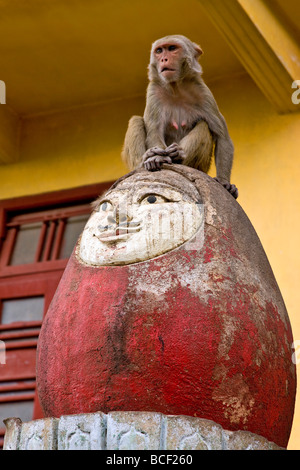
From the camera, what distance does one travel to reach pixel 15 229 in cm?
759

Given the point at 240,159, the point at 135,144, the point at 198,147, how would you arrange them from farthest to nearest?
the point at 240,159, the point at 135,144, the point at 198,147

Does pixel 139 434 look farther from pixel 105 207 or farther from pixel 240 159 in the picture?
pixel 240 159

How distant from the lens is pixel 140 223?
3639 mm

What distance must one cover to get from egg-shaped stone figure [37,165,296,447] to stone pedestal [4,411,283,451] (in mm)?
174

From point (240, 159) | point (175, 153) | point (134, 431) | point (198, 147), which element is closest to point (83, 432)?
point (134, 431)

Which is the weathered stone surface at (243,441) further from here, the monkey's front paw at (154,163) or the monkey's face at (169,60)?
the monkey's face at (169,60)

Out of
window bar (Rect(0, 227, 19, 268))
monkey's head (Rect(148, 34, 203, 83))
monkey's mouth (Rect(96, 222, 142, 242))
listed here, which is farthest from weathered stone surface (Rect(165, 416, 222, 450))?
window bar (Rect(0, 227, 19, 268))

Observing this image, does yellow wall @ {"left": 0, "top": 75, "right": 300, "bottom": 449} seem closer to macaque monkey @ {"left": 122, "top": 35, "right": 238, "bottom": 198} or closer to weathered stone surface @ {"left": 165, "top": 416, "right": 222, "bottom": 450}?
macaque monkey @ {"left": 122, "top": 35, "right": 238, "bottom": 198}

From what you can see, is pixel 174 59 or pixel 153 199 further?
pixel 174 59

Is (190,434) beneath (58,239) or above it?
beneath

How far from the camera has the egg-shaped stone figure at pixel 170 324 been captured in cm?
324

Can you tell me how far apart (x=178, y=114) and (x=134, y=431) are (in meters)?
2.80

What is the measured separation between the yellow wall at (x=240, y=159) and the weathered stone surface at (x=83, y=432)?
9.12 ft

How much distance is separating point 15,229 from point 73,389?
4.41m
